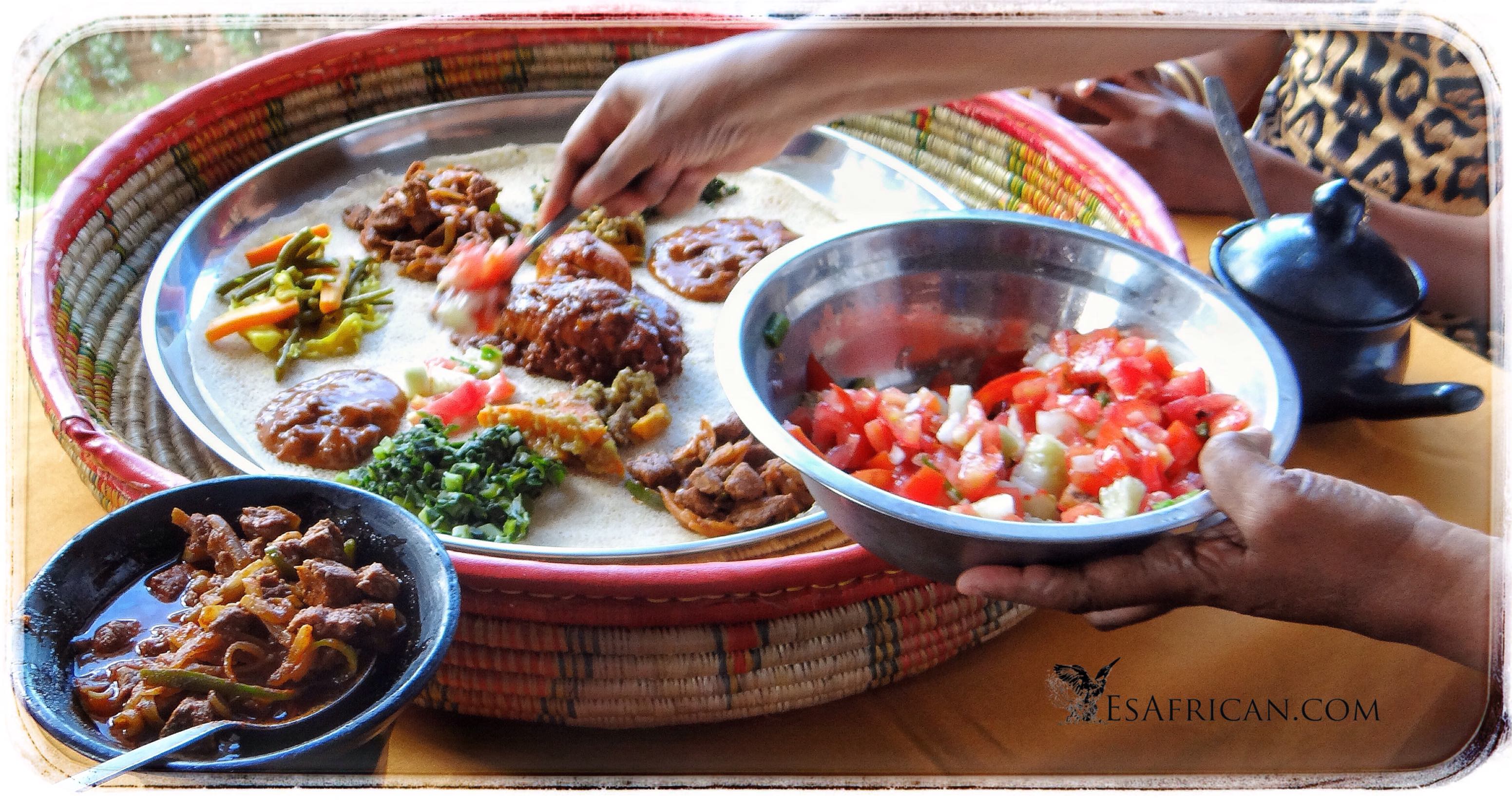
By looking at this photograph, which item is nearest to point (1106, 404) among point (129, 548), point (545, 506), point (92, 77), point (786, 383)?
point (786, 383)

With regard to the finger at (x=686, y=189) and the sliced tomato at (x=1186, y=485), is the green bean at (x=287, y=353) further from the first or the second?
the sliced tomato at (x=1186, y=485)

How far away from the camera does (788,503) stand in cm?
187

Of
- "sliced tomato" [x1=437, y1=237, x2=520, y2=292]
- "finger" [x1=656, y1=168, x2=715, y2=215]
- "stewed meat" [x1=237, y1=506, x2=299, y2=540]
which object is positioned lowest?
"sliced tomato" [x1=437, y1=237, x2=520, y2=292]

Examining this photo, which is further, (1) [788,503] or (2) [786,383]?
(1) [788,503]

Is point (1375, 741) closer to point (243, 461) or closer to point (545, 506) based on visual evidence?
point (545, 506)

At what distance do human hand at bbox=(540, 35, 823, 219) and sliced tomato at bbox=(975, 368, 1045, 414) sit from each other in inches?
21.2

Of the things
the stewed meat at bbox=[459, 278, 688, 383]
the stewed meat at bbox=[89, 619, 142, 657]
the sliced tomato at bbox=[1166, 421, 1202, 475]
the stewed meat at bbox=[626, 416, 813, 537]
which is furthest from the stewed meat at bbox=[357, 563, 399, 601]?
the stewed meat at bbox=[459, 278, 688, 383]

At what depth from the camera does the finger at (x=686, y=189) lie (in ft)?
5.89

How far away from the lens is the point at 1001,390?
1556 millimetres

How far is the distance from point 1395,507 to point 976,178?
1536 millimetres

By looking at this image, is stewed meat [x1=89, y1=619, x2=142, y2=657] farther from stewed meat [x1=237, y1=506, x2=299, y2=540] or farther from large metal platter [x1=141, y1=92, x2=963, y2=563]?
large metal platter [x1=141, y1=92, x2=963, y2=563]

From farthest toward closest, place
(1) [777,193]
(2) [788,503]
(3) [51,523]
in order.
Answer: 1. (1) [777,193]
2. (2) [788,503]
3. (3) [51,523]

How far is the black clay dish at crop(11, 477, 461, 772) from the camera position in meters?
0.96

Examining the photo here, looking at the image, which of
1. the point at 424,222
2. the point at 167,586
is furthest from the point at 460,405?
the point at 167,586
